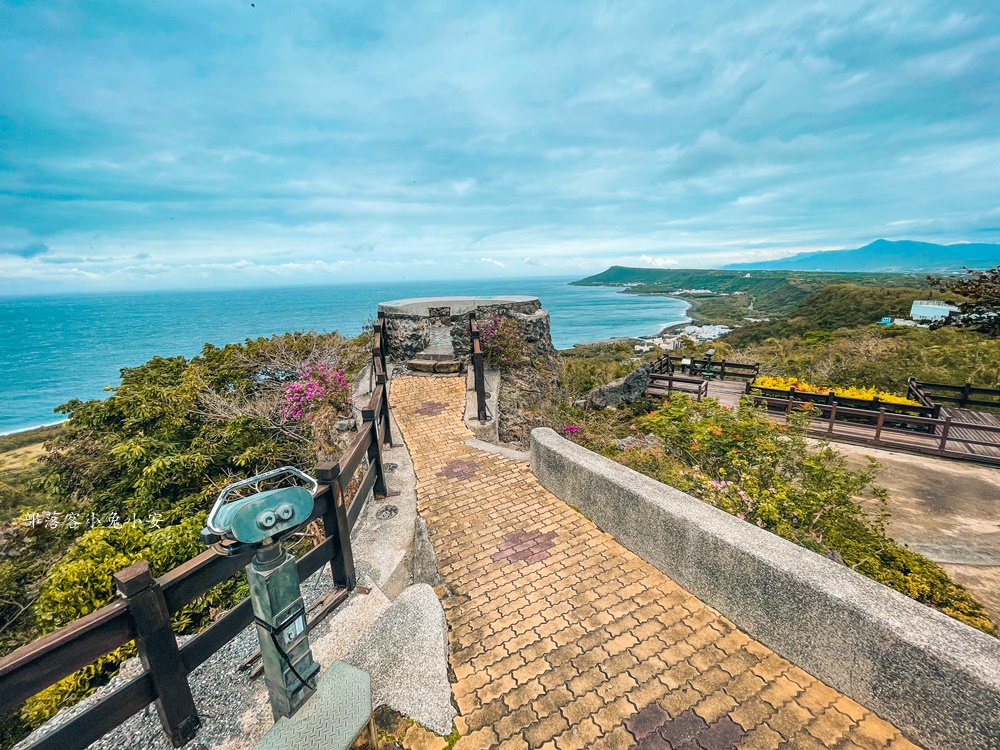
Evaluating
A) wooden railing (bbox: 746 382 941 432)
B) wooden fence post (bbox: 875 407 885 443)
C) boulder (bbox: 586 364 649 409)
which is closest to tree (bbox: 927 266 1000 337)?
wooden railing (bbox: 746 382 941 432)

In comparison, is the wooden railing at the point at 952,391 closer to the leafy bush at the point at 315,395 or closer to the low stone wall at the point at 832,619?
the low stone wall at the point at 832,619

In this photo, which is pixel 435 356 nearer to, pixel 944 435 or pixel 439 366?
pixel 439 366

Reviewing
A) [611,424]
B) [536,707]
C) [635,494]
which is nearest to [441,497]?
[635,494]

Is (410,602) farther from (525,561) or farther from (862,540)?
(862,540)

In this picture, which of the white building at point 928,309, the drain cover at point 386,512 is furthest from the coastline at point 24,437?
the white building at point 928,309

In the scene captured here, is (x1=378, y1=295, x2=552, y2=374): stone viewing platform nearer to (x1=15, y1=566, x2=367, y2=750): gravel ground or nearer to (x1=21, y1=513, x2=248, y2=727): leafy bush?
(x1=21, y1=513, x2=248, y2=727): leafy bush

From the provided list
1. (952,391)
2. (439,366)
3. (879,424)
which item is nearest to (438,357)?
(439,366)
